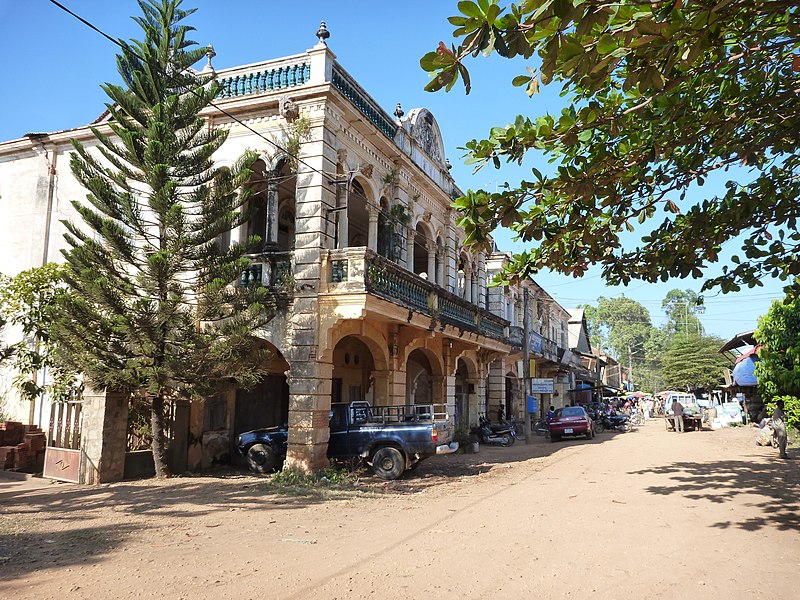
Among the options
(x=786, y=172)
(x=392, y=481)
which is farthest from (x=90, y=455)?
(x=786, y=172)

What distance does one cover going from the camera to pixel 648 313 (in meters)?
95.9

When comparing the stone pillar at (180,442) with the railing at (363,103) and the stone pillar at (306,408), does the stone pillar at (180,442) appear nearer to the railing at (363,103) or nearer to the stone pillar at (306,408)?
the stone pillar at (306,408)

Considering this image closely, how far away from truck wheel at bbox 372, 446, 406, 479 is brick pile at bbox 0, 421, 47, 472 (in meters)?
7.65

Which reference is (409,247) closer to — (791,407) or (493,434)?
(493,434)

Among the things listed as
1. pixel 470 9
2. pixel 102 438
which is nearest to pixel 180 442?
pixel 102 438

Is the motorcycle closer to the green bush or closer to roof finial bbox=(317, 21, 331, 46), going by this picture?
the green bush

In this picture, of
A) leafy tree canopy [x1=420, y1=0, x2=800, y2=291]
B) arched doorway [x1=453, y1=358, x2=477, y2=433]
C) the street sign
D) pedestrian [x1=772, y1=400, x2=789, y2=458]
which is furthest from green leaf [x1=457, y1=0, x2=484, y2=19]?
the street sign

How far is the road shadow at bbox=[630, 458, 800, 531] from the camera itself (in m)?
8.30

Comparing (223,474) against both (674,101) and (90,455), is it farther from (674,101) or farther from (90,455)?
(674,101)

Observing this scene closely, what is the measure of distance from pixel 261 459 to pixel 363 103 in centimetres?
897

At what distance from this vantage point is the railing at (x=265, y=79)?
13680 mm

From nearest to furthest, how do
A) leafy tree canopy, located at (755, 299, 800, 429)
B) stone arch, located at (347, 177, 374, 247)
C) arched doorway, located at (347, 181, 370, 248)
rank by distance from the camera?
1. stone arch, located at (347, 177, 374, 247)
2. arched doorway, located at (347, 181, 370, 248)
3. leafy tree canopy, located at (755, 299, 800, 429)

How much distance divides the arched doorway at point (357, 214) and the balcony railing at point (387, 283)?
7.79 ft

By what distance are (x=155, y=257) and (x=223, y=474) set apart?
5.22 metres
